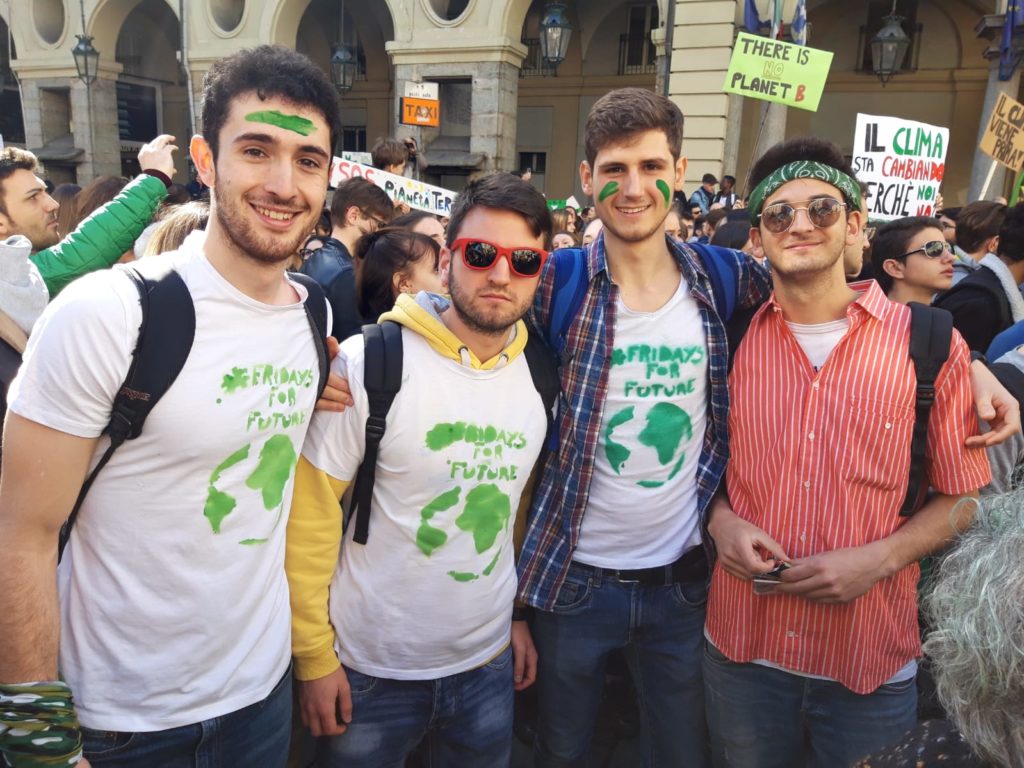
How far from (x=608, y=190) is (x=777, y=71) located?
17.9 feet

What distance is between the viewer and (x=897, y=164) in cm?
593

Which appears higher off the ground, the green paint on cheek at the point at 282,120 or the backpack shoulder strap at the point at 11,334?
the green paint on cheek at the point at 282,120

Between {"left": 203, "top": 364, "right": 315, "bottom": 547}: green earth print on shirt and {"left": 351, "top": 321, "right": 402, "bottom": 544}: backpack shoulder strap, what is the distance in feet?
0.56

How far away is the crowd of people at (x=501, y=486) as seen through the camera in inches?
58.9

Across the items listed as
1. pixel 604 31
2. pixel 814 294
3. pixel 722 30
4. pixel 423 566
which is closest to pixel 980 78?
pixel 722 30

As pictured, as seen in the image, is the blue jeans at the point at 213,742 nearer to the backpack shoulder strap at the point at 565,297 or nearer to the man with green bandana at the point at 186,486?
the man with green bandana at the point at 186,486

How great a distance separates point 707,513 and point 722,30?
11611 millimetres

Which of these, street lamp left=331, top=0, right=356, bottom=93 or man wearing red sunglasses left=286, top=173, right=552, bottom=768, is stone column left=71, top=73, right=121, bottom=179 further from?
man wearing red sunglasses left=286, top=173, right=552, bottom=768

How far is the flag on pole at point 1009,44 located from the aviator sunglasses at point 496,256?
11.8 m

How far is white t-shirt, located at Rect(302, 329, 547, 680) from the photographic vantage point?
1.98 metres

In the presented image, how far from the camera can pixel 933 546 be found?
199 centimetres

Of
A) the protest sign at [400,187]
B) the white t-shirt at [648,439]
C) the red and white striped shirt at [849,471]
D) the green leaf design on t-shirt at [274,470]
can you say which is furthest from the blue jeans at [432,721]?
the protest sign at [400,187]

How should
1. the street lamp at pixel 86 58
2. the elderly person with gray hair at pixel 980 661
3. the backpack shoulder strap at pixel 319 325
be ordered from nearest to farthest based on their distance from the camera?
the elderly person with gray hair at pixel 980 661 < the backpack shoulder strap at pixel 319 325 < the street lamp at pixel 86 58


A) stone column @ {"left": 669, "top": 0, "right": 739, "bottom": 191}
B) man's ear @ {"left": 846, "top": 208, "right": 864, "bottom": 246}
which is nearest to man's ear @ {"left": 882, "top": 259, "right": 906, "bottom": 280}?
man's ear @ {"left": 846, "top": 208, "right": 864, "bottom": 246}
